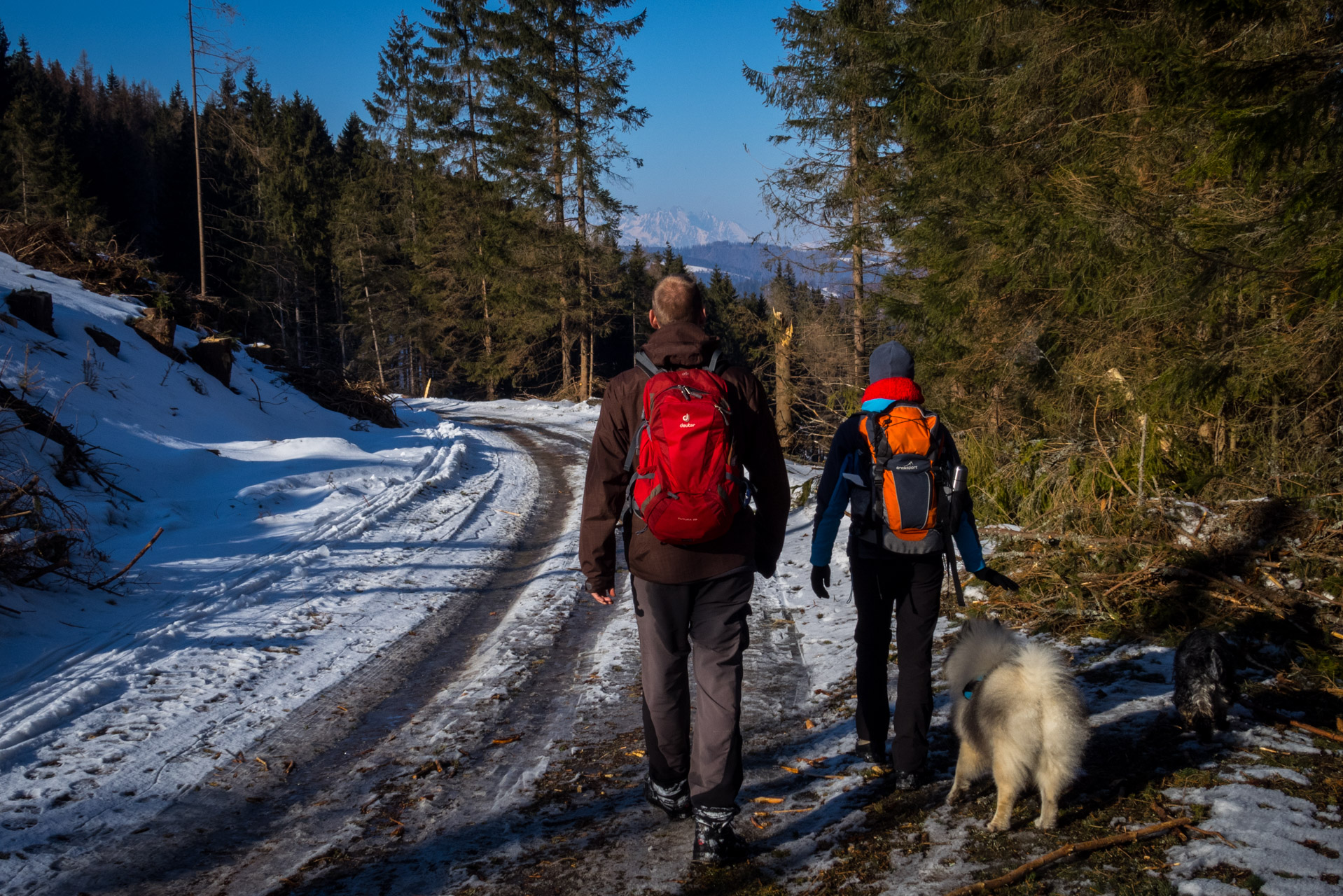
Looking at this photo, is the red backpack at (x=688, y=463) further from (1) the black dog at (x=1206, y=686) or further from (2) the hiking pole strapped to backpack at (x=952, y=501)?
(1) the black dog at (x=1206, y=686)

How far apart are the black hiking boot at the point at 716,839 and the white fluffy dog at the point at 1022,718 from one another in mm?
1057

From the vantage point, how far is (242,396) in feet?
44.2

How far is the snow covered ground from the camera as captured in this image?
9.50 ft

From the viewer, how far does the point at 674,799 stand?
10.5ft

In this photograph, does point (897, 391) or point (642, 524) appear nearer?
point (642, 524)

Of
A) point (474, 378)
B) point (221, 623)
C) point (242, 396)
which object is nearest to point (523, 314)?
point (474, 378)

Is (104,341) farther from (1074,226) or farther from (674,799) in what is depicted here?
(1074,226)

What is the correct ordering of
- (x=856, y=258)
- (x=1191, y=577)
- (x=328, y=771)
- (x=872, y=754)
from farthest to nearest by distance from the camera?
(x=856, y=258), (x=1191, y=577), (x=328, y=771), (x=872, y=754)

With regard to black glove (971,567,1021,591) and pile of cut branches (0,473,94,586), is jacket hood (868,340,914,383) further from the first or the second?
pile of cut branches (0,473,94,586)

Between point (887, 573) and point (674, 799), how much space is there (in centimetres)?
143

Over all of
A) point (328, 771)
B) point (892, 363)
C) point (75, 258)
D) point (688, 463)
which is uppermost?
point (75, 258)

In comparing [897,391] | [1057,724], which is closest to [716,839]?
A: [1057,724]

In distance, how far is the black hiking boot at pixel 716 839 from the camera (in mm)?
2855

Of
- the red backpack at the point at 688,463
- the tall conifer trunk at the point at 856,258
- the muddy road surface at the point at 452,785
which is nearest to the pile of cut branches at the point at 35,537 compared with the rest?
the muddy road surface at the point at 452,785
